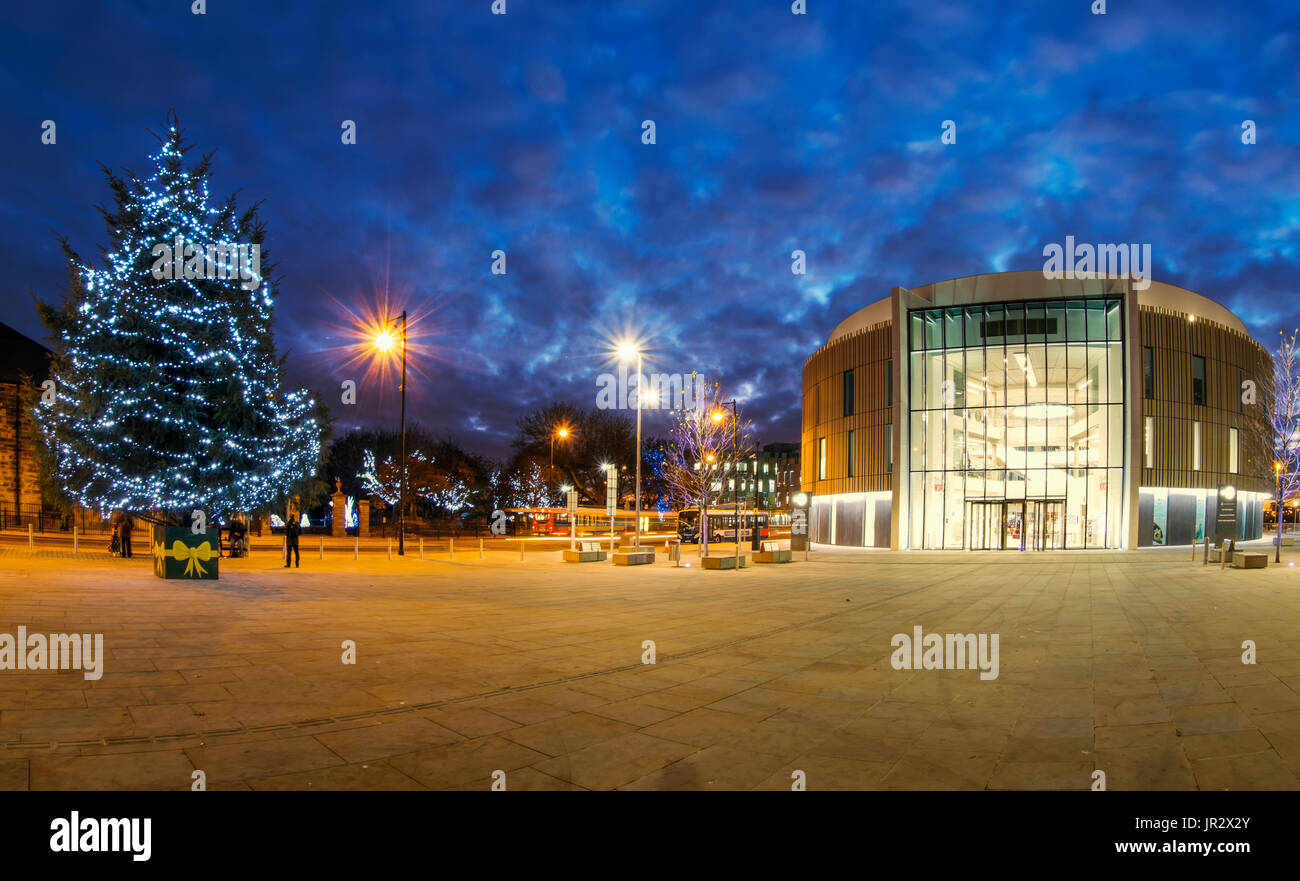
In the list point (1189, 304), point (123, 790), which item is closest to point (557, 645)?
point (123, 790)

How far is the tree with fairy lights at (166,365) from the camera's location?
1962cm

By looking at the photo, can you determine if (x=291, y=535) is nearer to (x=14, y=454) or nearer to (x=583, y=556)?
(x=583, y=556)

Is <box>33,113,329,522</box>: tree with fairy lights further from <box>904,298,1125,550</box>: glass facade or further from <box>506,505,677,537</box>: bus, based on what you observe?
<box>506,505,677,537</box>: bus

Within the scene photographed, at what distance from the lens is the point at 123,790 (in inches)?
173

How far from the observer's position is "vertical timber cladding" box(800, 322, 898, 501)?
1601 inches

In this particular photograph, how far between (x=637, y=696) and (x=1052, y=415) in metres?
37.3

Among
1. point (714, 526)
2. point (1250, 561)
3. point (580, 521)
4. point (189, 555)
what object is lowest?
point (580, 521)

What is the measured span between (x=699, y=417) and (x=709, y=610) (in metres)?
20.5

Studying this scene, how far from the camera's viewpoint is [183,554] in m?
17.3

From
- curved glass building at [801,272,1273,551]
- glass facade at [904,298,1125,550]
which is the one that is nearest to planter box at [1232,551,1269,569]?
curved glass building at [801,272,1273,551]

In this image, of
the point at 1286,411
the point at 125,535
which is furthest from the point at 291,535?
the point at 1286,411

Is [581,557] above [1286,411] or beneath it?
beneath

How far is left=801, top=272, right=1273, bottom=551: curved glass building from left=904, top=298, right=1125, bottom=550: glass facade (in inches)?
2.8

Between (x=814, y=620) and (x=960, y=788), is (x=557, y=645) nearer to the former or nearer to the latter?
(x=814, y=620)
